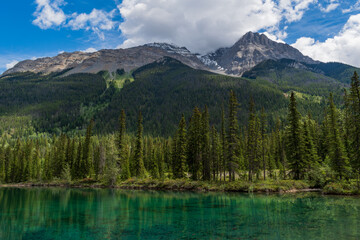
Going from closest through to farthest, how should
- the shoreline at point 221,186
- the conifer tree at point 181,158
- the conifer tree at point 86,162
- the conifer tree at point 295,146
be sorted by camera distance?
the shoreline at point 221,186 < the conifer tree at point 295,146 < the conifer tree at point 181,158 < the conifer tree at point 86,162

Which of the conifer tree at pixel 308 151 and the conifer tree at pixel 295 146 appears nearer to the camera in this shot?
the conifer tree at pixel 295 146

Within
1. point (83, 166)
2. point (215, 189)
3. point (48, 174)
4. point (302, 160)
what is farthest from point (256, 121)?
point (48, 174)

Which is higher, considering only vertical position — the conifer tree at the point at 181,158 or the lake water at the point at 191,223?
the conifer tree at the point at 181,158

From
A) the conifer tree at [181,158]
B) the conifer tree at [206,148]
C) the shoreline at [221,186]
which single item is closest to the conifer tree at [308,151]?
the shoreline at [221,186]

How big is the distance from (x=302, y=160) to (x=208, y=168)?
22402 millimetres

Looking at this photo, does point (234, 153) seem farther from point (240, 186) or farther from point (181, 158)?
point (181, 158)

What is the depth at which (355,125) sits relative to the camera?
143 feet

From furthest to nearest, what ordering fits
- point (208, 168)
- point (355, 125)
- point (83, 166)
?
point (83, 166), point (208, 168), point (355, 125)

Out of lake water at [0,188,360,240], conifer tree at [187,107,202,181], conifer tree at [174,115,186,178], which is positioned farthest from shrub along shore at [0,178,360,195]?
lake water at [0,188,360,240]

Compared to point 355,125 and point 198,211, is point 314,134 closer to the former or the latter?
point 355,125

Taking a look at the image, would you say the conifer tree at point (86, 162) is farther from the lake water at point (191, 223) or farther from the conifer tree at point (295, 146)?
the conifer tree at point (295, 146)

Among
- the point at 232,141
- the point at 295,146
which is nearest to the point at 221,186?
the point at 232,141

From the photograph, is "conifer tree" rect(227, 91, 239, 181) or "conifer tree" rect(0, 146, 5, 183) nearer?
"conifer tree" rect(227, 91, 239, 181)

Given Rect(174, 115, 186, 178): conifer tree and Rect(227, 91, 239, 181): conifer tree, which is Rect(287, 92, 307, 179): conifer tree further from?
Rect(174, 115, 186, 178): conifer tree
